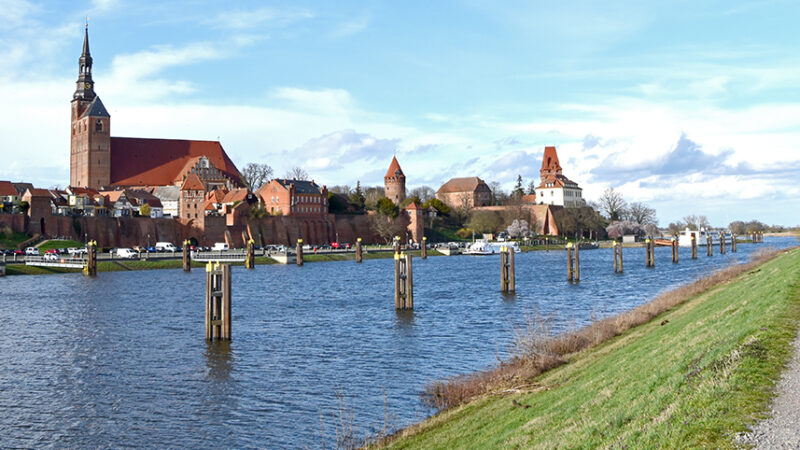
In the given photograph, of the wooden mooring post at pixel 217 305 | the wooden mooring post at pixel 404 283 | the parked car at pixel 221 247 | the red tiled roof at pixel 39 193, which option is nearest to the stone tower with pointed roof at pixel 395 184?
the parked car at pixel 221 247

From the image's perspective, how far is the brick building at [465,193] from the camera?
13875cm

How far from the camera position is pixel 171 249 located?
82.1m

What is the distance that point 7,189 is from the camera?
85.8 metres

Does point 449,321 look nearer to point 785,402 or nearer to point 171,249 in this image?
point 785,402

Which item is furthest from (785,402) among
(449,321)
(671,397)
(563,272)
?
(563,272)

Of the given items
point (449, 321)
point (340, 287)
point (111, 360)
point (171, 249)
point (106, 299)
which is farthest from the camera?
point (171, 249)

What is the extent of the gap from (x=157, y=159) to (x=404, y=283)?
90887mm

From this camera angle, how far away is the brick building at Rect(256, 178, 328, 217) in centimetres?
10531

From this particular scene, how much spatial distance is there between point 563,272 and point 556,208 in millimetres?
72736

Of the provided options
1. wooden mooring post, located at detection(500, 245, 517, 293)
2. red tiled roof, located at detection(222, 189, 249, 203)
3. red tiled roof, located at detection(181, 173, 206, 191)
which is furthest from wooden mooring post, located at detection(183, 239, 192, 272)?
red tiled roof, located at detection(222, 189, 249, 203)

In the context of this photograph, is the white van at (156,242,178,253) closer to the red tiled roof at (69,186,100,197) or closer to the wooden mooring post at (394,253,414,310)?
the red tiled roof at (69,186,100,197)

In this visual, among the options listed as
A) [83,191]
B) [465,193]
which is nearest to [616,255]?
[83,191]

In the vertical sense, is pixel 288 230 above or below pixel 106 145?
below

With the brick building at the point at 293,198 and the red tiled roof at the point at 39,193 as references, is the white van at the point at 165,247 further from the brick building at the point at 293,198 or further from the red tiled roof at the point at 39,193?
the brick building at the point at 293,198
